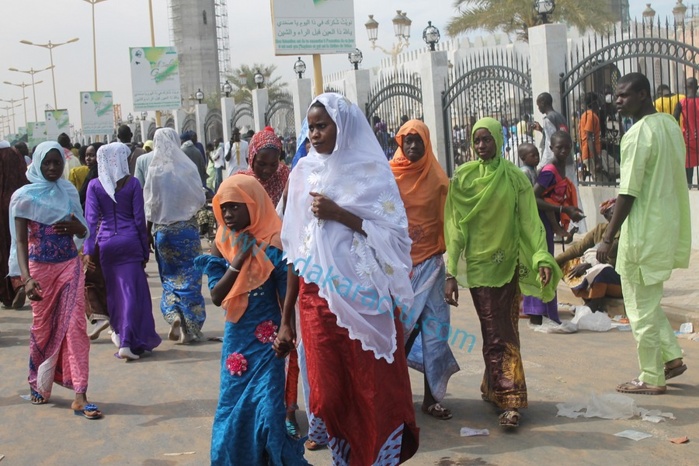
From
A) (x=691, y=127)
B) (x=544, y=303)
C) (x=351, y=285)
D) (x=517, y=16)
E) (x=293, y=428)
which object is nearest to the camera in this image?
Answer: (x=351, y=285)

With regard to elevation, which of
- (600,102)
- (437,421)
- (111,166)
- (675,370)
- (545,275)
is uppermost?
(600,102)

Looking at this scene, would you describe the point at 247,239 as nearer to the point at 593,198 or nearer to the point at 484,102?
the point at 593,198

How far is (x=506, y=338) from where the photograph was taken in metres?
5.01

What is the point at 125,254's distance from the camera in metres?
7.18

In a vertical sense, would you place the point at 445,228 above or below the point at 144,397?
above

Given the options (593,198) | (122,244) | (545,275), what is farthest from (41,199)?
(593,198)

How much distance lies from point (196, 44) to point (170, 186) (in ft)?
234

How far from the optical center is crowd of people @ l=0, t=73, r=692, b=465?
3816mm

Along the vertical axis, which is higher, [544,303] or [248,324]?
[248,324]

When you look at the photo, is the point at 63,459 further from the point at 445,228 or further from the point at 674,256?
the point at 674,256

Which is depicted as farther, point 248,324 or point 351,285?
point 248,324

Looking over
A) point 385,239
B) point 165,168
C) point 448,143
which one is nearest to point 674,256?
point 385,239

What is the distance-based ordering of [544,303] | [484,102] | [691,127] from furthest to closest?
1. [484,102]
2. [691,127]
3. [544,303]

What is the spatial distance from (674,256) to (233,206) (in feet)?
8.79
